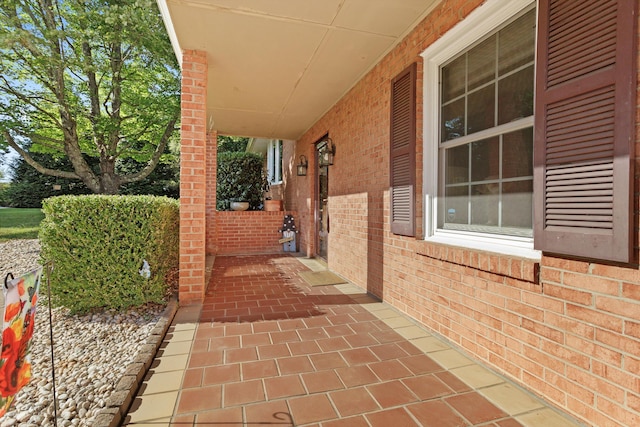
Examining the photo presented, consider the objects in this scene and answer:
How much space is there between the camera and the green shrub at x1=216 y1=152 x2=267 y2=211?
317 inches

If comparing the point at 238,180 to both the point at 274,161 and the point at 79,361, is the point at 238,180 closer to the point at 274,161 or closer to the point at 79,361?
the point at 274,161

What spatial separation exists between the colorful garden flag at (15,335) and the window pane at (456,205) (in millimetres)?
2716

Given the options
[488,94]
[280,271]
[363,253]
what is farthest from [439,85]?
[280,271]

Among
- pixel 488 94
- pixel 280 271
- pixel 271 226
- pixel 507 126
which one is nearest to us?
pixel 507 126

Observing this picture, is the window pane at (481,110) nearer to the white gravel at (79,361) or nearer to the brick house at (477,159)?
the brick house at (477,159)

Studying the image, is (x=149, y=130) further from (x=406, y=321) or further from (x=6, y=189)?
(x=6, y=189)

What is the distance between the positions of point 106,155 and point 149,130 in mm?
1396

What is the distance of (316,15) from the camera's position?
2.75 m

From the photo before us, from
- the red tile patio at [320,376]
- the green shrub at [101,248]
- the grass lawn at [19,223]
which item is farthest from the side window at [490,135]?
the grass lawn at [19,223]

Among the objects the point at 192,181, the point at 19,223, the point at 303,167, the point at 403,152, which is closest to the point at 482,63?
the point at 403,152

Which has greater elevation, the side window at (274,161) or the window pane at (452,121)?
the side window at (274,161)

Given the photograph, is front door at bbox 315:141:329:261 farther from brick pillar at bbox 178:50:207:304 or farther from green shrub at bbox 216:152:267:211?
brick pillar at bbox 178:50:207:304

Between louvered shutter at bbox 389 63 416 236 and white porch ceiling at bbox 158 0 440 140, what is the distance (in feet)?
1.66

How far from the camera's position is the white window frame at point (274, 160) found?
10176 mm
